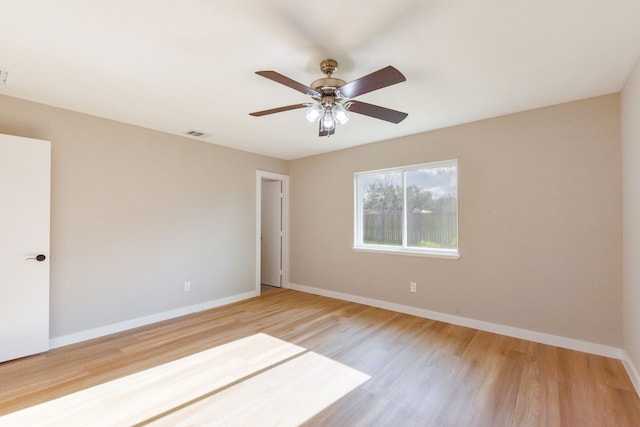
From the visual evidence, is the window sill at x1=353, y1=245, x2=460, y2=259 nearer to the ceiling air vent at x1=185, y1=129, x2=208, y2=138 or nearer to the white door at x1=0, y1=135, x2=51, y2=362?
Result: the ceiling air vent at x1=185, y1=129, x2=208, y2=138

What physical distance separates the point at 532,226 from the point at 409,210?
1455 mm

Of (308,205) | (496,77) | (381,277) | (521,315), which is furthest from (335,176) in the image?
(521,315)

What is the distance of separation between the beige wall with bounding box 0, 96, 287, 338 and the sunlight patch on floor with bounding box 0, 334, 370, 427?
4.49 feet

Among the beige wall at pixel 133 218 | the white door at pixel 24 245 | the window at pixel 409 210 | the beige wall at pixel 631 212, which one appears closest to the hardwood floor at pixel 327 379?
the white door at pixel 24 245

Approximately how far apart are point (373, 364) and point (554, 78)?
115 inches

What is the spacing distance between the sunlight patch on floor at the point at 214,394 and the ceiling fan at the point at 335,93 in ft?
6.83

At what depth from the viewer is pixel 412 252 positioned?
3.98 metres

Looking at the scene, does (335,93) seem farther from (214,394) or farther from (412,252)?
(412,252)

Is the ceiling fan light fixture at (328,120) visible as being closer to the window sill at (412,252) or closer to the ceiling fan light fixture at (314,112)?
the ceiling fan light fixture at (314,112)

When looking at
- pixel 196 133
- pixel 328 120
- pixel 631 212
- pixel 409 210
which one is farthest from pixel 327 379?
→ pixel 196 133

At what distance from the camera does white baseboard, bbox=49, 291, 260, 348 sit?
303 cm

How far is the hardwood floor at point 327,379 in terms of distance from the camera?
1922 mm

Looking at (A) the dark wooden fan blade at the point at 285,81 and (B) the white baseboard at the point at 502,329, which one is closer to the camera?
(A) the dark wooden fan blade at the point at 285,81

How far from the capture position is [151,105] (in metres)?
2.97
